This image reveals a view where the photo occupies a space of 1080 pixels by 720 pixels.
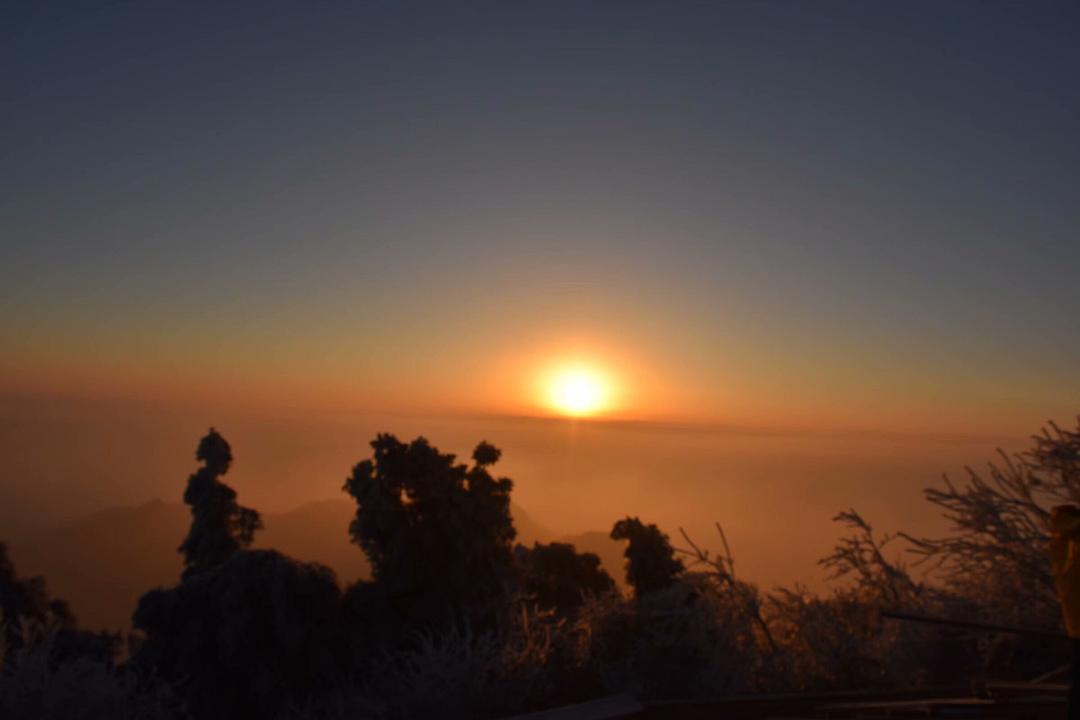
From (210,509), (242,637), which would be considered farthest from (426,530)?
(210,509)

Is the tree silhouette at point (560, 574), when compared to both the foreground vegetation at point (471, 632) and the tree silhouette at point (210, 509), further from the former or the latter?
the tree silhouette at point (210, 509)

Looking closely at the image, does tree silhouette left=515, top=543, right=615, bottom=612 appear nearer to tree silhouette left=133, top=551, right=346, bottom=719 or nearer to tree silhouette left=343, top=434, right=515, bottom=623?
tree silhouette left=343, top=434, right=515, bottom=623

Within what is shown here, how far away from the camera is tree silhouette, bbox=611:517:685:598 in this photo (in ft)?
98.0

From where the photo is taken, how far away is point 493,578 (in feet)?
83.4

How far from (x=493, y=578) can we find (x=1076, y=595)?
22795 millimetres

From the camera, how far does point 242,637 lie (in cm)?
1666

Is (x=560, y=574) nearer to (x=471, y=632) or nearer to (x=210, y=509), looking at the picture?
(x=210, y=509)

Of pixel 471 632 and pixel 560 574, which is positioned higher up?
pixel 560 574

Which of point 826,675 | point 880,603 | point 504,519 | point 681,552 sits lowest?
point 826,675

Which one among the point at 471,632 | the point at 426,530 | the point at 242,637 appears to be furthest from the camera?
the point at 426,530

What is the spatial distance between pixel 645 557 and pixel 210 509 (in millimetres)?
17273

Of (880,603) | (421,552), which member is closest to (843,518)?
(880,603)

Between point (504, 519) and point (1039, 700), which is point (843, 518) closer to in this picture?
point (1039, 700)

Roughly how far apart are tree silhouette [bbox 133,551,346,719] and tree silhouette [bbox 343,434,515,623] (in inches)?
246
